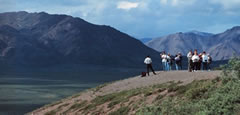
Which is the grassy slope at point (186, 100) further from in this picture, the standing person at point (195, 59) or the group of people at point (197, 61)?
the group of people at point (197, 61)

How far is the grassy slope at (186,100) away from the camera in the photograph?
14.4 meters

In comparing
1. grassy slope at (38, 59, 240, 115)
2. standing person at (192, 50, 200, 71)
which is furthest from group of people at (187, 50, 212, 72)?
grassy slope at (38, 59, 240, 115)

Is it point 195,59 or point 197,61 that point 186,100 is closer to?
point 195,59

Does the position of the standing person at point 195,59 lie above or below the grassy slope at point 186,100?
above

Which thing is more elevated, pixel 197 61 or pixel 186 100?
pixel 197 61

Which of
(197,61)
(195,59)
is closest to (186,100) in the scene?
(195,59)

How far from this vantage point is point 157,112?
625 inches

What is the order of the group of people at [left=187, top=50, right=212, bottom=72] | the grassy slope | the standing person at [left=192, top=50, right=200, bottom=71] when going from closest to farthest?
the grassy slope < the standing person at [left=192, top=50, right=200, bottom=71] < the group of people at [left=187, top=50, right=212, bottom=72]

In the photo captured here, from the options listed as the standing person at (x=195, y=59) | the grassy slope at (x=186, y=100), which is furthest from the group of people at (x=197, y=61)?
the grassy slope at (x=186, y=100)

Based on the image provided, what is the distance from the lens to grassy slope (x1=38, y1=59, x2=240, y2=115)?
14420 mm

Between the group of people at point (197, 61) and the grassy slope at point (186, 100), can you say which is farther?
the group of people at point (197, 61)

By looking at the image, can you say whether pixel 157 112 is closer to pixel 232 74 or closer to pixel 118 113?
pixel 232 74

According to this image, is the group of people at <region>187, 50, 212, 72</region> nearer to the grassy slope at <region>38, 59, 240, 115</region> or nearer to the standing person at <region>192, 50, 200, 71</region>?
the standing person at <region>192, 50, 200, 71</region>

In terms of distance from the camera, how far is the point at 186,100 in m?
17.6
